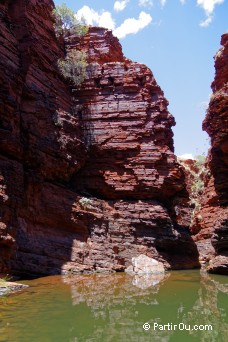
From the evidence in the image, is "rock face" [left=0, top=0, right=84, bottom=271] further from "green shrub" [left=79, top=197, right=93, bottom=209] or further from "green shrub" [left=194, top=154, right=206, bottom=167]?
"green shrub" [left=194, top=154, right=206, bottom=167]

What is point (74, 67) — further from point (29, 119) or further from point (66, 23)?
point (29, 119)

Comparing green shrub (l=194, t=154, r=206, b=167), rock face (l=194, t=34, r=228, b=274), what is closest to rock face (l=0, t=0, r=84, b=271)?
rock face (l=194, t=34, r=228, b=274)

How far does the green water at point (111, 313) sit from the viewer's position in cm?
586

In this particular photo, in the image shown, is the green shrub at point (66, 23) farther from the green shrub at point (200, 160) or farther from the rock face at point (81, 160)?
the green shrub at point (200, 160)

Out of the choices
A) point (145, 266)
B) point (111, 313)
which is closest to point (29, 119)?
point (145, 266)

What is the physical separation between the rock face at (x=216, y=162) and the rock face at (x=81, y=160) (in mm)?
3275

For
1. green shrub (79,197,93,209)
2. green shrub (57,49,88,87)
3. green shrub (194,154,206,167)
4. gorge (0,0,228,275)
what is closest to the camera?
gorge (0,0,228,275)

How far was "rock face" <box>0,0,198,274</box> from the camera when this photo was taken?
15141 mm

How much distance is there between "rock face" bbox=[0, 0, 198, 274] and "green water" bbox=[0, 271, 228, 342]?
171 inches

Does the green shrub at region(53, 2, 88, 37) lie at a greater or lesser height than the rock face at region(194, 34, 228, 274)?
greater

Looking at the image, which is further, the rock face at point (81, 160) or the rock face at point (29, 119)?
the rock face at point (81, 160)

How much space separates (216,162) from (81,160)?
1001 cm

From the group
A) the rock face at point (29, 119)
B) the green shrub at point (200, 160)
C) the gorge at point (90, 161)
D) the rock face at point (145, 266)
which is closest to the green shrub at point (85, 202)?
the gorge at point (90, 161)

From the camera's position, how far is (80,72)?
2247 cm
